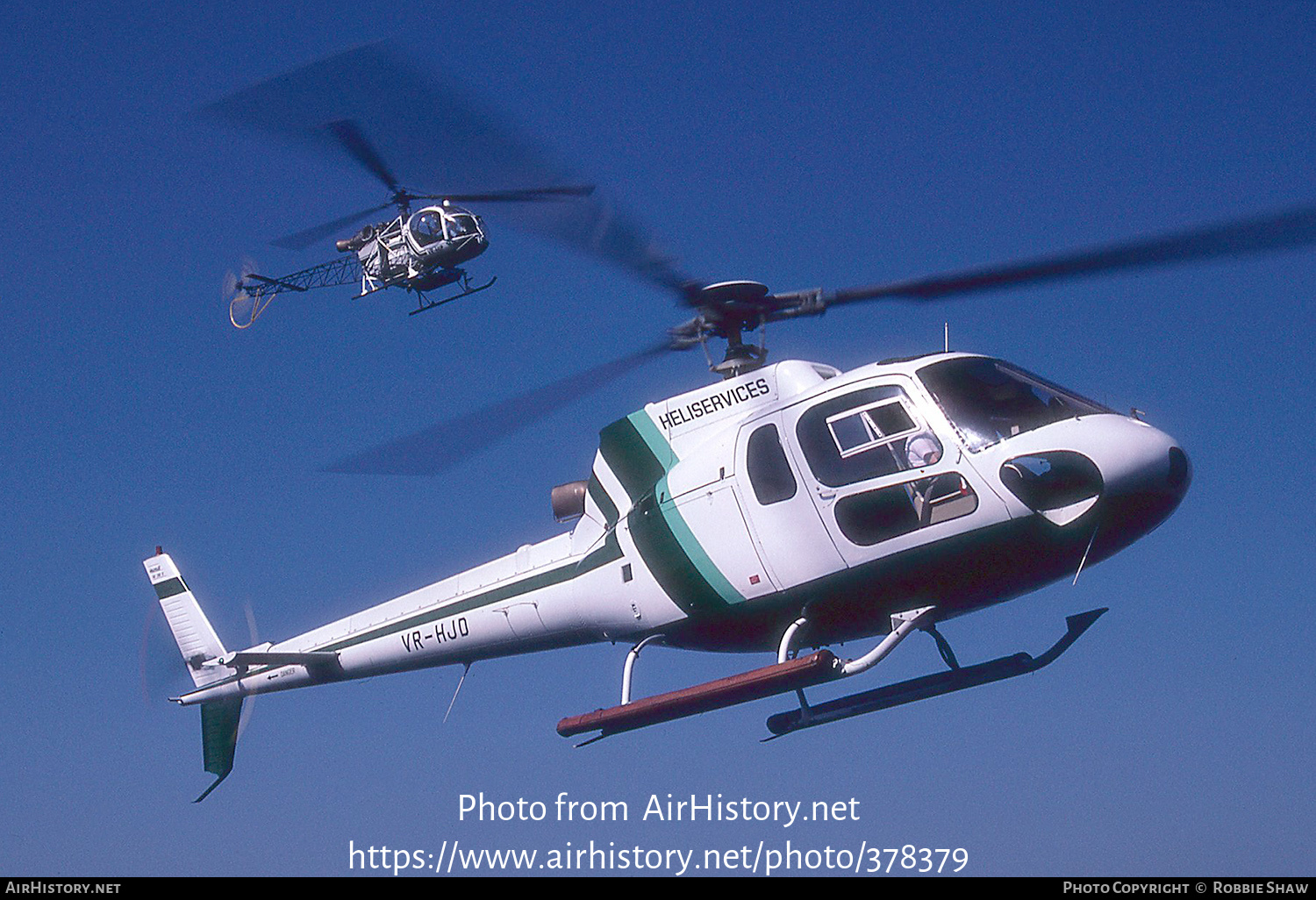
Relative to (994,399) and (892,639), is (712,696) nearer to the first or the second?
(892,639)

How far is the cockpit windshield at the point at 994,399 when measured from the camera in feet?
44.1

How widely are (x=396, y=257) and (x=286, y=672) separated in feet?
57.5

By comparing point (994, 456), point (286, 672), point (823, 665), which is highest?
point (994, 456)

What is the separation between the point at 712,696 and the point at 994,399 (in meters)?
4.06

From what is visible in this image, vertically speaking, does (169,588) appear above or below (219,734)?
above

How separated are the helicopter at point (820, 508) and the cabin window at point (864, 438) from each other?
19 mm

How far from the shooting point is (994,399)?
44.9ft

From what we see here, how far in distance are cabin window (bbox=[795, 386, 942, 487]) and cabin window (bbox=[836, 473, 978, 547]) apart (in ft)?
0.65

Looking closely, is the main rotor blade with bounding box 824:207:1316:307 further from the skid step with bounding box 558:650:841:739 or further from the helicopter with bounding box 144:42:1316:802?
the skid step with bounding box 558:650:841:739

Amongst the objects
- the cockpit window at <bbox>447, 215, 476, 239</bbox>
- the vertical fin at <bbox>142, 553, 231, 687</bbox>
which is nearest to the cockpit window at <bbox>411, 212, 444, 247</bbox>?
the cockpit window at <bbox>447, 215, 476, 239</bbox>

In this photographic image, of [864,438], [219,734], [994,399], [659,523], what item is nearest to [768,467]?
[864,438]
